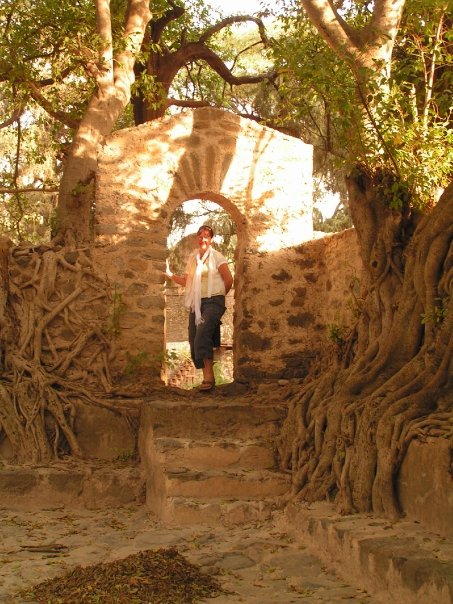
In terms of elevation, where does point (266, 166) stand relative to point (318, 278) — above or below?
above

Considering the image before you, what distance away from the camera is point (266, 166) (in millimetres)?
8469

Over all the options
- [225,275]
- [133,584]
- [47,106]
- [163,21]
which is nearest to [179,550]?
[133,584]

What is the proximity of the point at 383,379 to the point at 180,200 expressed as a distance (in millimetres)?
3591

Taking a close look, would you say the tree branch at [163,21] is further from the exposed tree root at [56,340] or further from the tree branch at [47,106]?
the exposed tree root at [56,340]

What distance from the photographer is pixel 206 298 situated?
786 centimetres

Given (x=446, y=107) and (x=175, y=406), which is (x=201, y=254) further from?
(x=446, y=107)

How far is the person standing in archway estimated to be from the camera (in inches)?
306

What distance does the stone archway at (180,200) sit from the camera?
8.02 meters

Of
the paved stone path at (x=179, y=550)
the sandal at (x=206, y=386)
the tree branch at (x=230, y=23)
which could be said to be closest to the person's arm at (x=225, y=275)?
the sandal at (x=206, y=386)

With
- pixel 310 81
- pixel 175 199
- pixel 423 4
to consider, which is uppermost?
pixel 423 4

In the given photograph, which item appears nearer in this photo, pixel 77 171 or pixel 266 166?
pixel 266 166

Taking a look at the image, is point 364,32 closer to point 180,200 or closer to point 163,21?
point 180,200

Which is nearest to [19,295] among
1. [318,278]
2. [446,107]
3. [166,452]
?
[166,452]

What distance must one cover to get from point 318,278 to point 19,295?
315 cm
